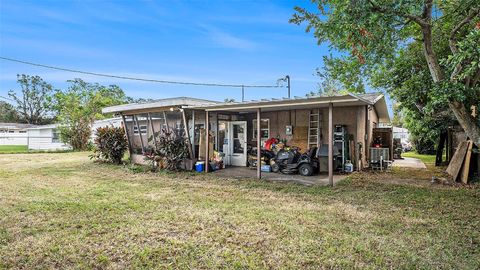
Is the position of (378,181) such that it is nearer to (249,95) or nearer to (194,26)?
(194,26)

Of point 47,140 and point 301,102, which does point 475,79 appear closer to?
point 301,102

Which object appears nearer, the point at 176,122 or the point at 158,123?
the point at 176,122

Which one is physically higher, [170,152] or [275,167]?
[170,152]

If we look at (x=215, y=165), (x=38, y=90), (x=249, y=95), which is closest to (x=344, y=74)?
(x=215, y=165)

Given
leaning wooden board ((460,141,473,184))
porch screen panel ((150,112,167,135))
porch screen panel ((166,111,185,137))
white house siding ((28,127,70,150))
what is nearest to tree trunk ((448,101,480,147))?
leaning wooden board ((460,141,473,184))

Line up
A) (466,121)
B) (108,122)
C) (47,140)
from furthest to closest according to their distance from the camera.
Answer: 1. (47,140)
2. (108,122)
3. (466,121)

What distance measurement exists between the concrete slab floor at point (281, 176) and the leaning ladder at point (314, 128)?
5.33 ft

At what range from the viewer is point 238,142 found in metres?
11.8

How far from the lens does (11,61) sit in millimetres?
16500

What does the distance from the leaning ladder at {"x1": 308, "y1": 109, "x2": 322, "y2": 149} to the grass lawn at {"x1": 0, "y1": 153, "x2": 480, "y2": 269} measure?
10.1 feet

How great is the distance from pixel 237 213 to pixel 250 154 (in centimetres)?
648

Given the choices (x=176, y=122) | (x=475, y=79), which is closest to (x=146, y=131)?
(x=176, y=122)

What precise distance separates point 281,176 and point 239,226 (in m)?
4.92

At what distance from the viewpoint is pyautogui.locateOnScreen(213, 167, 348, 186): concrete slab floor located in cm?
811
